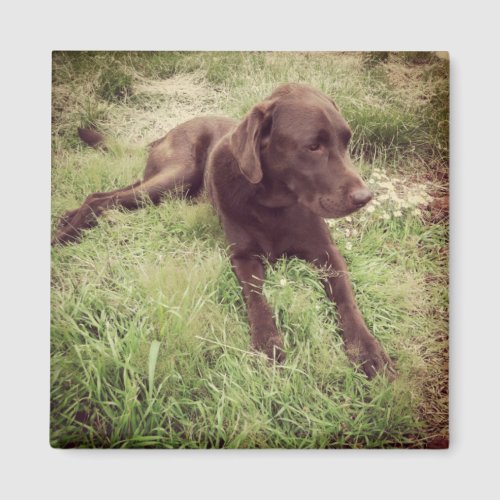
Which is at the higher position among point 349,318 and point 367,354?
point 349,318

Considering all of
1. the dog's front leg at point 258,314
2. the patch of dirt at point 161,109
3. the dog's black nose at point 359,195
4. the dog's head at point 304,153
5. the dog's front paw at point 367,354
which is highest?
the patch of dirt at point 161,109

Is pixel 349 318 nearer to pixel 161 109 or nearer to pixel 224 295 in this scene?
pixel 224 295

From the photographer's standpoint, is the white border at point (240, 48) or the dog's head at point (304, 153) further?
the white border at point (240, 48)

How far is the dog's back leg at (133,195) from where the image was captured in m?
2.24

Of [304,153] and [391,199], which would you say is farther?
[391,199]

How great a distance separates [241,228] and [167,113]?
0.54 metres

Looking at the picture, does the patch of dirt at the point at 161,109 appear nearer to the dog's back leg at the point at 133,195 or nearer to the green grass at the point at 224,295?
the green grass at the point at 224,295

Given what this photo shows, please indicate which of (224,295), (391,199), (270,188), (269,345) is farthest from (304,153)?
(269,345)

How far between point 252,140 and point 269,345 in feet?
2.42

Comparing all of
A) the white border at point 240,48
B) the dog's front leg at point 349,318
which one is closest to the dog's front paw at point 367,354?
the dog's front leg at point 349,318

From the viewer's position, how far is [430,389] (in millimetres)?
2240

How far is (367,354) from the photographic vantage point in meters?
2.14

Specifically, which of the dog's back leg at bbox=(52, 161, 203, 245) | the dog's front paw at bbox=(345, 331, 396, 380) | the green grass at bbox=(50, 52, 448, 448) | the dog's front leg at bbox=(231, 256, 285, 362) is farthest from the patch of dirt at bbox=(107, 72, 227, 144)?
the dog's front paw at bbox=(345, 331, 396, 380)

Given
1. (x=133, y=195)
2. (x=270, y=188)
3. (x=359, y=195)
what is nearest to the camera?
(x=359, y=195)
